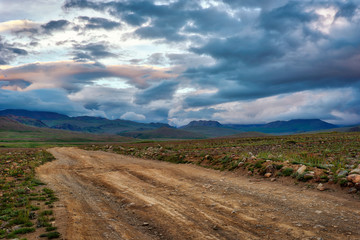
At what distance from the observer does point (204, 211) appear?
9844 mm

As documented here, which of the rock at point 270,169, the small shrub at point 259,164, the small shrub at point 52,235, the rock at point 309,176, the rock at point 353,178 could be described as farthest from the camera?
the small shrub at point 259,164

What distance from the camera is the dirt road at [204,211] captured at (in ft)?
25.4

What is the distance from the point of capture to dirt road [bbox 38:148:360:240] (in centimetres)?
775

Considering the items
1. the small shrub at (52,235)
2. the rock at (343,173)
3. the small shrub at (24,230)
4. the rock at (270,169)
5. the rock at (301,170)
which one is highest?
the rock at (343,173)

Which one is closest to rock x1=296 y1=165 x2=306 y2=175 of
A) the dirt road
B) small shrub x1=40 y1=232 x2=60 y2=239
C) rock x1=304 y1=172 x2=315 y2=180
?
rock x1=304 y1=172 x2=315 y2=180

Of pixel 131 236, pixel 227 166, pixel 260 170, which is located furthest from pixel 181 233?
pixel 227 166

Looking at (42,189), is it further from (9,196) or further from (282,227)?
(282,227)

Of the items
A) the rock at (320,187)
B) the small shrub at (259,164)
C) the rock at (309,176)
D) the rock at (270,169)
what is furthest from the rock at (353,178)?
the small shrub at (259,164)

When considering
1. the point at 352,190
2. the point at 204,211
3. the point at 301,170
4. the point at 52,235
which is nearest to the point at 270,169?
the point at 301,170

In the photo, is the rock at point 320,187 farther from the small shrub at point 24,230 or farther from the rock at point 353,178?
the small shrub at point 24,230

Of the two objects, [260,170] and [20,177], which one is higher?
[260,170]

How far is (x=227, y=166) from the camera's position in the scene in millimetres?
20250

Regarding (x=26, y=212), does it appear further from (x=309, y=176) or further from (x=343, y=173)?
(x=343, y=173)

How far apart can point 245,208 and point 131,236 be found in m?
5.07
